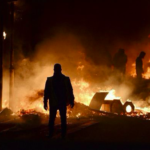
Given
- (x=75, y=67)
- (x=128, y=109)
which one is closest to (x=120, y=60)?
(x=75, y=67)

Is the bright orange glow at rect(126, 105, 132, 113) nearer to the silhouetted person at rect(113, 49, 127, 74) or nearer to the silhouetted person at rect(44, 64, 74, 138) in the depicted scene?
the silhouetted person at rect(44, 64, 74, 138)

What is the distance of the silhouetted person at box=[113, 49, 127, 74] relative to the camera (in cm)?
2893

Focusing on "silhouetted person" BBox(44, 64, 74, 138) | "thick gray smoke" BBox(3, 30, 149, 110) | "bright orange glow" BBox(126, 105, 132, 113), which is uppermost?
"thick gray smoke" BBox(3, 30, 149, 110)

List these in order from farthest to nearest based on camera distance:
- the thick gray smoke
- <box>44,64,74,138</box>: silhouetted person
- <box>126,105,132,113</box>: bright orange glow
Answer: the thick gray smoke
<box>126,105,132,113</box>: bright orange glow
<box>44,64,74,138</box>: silhouetted person

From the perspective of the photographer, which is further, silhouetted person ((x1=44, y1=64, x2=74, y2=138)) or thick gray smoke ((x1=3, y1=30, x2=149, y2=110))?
thick gray smoke ((x1=3, y1=30, x2=149, y2=110))

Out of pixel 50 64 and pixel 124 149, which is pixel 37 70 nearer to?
pixel 50 64

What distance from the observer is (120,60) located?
29.0 m

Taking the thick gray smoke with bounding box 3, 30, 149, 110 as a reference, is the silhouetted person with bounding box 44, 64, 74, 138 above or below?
below

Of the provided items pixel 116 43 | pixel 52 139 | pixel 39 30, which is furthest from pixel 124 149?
pixel 116 43

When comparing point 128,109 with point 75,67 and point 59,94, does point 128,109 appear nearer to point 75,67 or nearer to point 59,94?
point 75,67

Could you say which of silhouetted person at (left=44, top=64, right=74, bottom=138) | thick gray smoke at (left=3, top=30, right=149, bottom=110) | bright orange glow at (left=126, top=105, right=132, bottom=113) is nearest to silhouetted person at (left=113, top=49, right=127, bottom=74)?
thick gray smoke at (left=3, top=30, right=149, bottom=110)

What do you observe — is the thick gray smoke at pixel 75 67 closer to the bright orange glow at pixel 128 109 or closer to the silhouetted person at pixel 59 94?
the bright orange glow at pixel 128 109

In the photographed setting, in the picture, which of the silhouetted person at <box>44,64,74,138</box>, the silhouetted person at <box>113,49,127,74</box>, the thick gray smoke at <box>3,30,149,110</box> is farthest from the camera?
the silhouetted person at <box>113,49,127,74</box>

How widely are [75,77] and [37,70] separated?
5151mm
